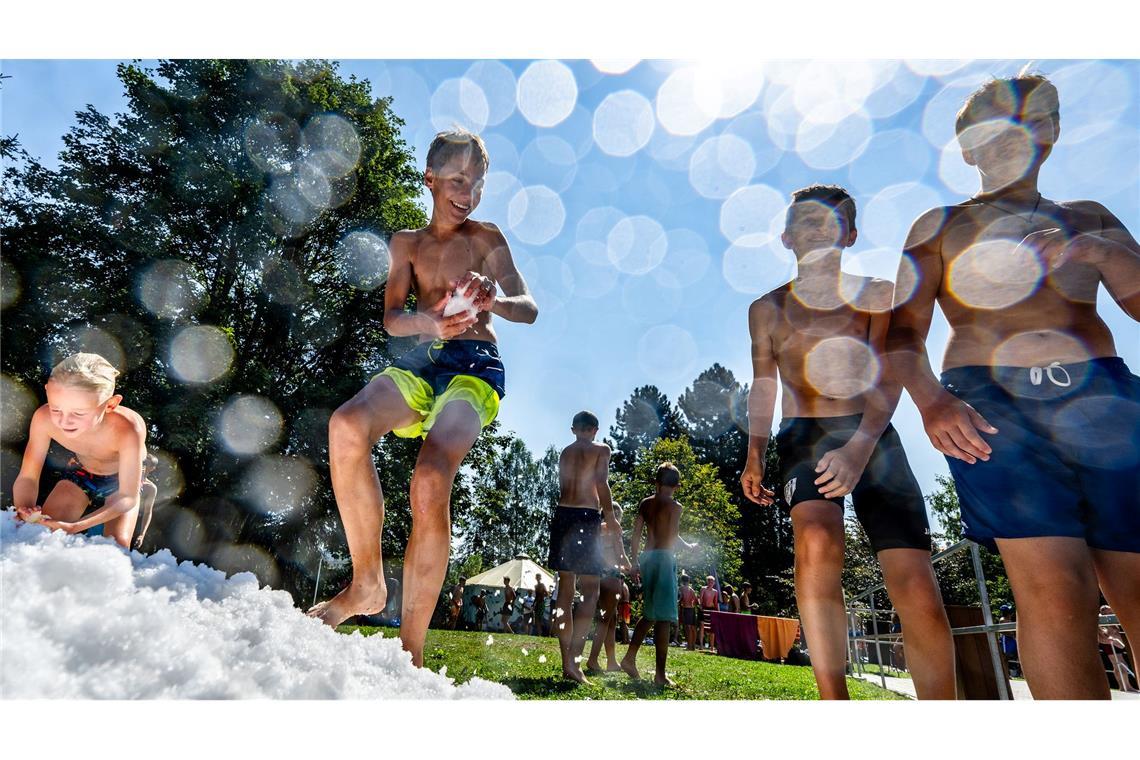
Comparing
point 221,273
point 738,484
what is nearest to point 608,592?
point 221,273

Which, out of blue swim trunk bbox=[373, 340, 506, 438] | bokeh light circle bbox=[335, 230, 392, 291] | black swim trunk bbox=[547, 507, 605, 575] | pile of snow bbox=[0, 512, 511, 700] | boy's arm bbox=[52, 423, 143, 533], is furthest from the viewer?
bokeh light circle bbox=[335, 230, 392, 291]

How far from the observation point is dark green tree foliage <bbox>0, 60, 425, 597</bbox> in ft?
33.0

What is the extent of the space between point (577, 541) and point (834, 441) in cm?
313

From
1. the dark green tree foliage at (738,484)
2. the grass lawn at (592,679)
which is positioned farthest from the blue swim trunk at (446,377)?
the dark green tree foliage at (738,484)

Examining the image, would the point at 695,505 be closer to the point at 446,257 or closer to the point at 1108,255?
the point at 446,257

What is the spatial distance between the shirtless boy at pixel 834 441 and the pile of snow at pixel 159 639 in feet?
4.31

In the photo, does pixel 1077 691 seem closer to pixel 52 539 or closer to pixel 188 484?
pixel 52 539

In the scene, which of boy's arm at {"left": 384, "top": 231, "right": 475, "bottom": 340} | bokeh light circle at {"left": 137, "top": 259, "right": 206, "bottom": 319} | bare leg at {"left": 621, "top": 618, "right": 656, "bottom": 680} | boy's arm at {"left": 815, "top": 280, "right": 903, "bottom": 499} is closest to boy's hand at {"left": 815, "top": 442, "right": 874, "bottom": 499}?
boy's arm at {"left": 815, "top": 280, "right": 903, "bottom": 499}

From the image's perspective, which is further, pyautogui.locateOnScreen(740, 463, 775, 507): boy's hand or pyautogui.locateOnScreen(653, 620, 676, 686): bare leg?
pyautogui.locateOnScreen(653, 620, 676, 686): bare leg

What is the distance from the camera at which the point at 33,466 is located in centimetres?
280

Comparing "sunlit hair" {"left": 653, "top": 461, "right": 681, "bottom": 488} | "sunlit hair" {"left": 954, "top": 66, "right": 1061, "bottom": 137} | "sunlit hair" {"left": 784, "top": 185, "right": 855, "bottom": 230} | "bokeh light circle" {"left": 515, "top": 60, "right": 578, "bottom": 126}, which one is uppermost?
"bokeh light circle" {"left": 515, "top": 60, "right": 578, "bottom": 126}

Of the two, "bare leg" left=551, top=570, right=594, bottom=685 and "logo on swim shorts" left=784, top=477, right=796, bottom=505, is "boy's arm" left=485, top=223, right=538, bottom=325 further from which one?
"bare leg" left=551, top=570, right=594, bottom=685

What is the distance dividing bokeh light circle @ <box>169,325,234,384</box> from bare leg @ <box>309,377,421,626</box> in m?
9.78

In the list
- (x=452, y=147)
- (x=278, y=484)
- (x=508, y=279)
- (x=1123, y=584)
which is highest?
(x=278, y=484)
